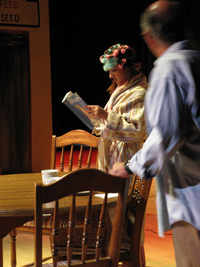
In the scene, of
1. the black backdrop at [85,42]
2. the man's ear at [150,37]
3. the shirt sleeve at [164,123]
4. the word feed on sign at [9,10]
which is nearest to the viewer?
the shirt sleeve at [164,123]

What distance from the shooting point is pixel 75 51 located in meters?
10.3

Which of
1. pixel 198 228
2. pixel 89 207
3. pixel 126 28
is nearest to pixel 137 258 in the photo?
pixel 89 207

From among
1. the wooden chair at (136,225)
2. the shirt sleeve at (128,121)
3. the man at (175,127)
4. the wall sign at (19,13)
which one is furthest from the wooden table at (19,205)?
the wall sign at (19,13)

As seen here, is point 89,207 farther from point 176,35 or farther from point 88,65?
point 88,65

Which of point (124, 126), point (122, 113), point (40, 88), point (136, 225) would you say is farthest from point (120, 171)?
point (40, 88)

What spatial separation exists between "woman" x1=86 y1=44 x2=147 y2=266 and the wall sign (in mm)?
3327

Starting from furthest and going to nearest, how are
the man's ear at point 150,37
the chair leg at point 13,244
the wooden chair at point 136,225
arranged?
the chair leg at point 13,244 < the wooden chair at point 136,225 < the man's ear at point 150,37

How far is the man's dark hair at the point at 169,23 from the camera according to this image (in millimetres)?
1197

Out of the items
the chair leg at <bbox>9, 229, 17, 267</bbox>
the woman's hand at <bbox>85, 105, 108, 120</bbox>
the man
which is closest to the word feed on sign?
the woman's hand at <bbox>85, 105, 108, 120</bbox>

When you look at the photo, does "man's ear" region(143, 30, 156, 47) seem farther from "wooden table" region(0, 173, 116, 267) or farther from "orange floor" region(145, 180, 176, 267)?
"orange floor" region(145, 180, 176, 267)

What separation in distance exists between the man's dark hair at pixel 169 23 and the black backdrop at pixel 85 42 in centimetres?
780

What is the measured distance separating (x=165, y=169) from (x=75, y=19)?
9172 mm

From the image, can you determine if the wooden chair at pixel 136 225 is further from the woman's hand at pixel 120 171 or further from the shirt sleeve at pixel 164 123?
the shirt sleeve at pixel 164 123

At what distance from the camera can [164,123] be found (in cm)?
113
